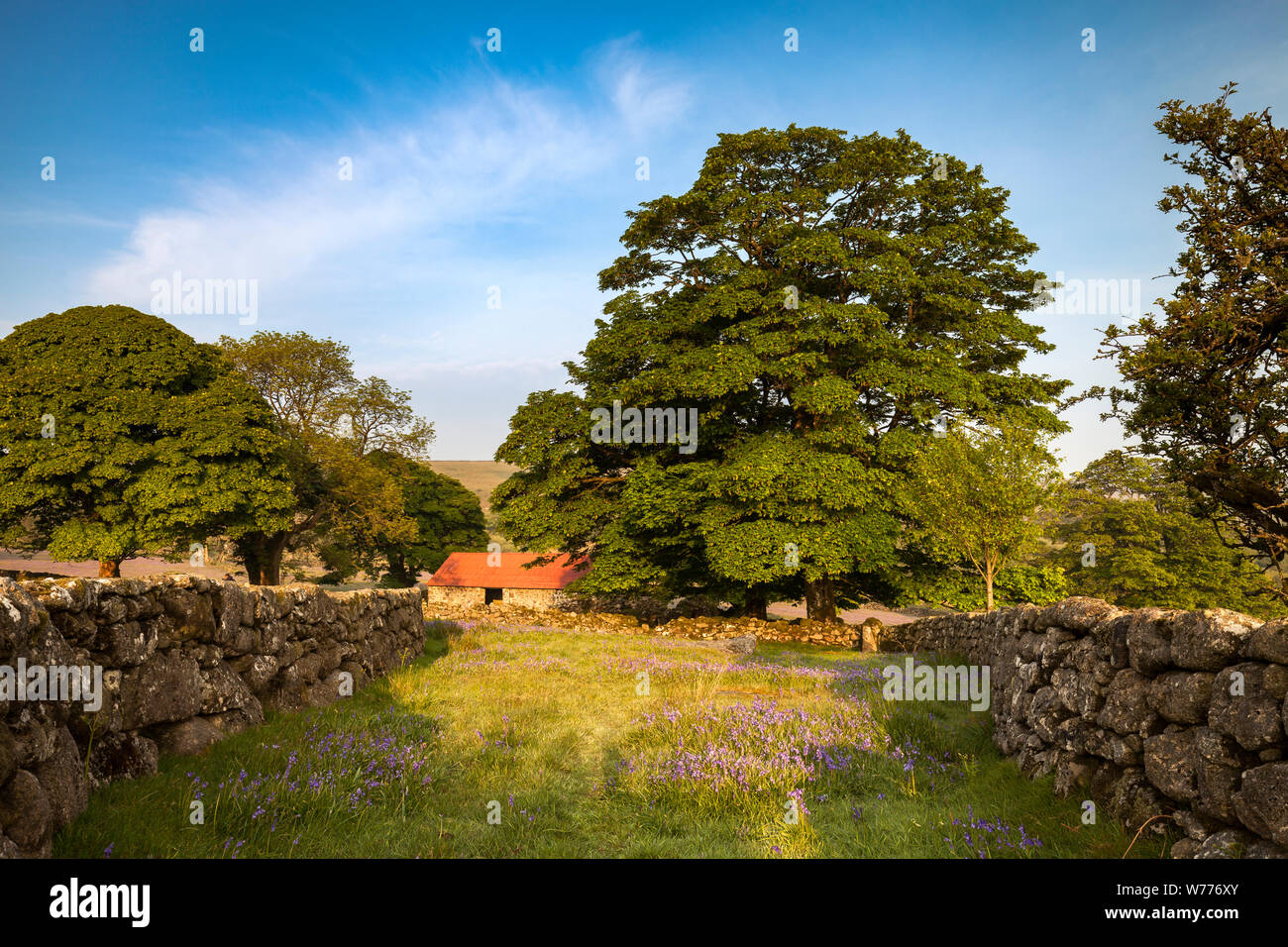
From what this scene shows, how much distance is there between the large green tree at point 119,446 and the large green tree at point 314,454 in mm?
3029

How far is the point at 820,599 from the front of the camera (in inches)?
899

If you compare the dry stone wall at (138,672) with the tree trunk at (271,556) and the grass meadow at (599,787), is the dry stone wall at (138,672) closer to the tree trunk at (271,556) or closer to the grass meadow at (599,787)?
the grass meadow at (599,787)

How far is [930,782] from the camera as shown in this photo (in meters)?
6.16

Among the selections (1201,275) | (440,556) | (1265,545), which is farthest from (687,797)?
(440,556)

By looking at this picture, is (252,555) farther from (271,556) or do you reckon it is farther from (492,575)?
(492,575)

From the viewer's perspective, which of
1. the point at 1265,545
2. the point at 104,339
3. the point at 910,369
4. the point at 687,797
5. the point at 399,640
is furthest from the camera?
the point at 104,339

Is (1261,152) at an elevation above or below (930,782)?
above

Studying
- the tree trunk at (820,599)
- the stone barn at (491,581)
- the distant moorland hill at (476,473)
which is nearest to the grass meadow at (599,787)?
the tree trunk at (820,599)

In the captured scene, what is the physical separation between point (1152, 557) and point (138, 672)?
4641 centimetres

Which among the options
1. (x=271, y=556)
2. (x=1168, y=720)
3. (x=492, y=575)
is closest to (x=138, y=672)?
(x=1168, y=720)

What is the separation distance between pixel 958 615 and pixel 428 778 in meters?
16.1

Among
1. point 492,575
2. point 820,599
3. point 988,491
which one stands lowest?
point 492,575

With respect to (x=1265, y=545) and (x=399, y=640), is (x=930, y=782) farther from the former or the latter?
(x=1265, y=545)

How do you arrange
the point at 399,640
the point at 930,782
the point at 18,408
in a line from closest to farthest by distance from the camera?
the point at 930,782 < the point at 399,640 < the point at 18,408
